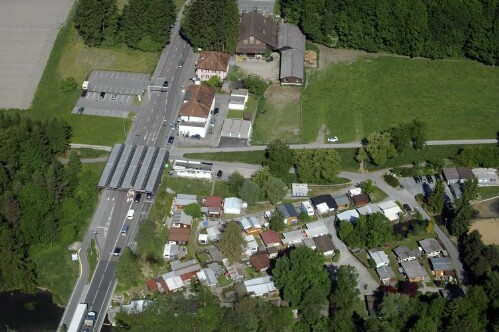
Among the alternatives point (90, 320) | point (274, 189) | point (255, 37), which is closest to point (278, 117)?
point (255, 37)

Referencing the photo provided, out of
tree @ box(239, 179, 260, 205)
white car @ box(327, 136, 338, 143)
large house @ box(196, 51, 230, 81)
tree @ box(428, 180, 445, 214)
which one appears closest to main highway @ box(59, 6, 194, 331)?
large house @ box(196, 51, 230, 81)

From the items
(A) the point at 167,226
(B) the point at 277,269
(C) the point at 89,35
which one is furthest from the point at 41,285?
(C) the point at 89,35

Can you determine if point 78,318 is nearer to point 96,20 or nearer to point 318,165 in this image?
point 318,165

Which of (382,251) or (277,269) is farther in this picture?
(382,251)

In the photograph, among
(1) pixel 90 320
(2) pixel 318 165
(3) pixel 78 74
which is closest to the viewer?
(1) pixel 90 320

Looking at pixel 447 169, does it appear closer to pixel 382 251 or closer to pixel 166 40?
pixel 382 251

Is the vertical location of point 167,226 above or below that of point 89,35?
below
